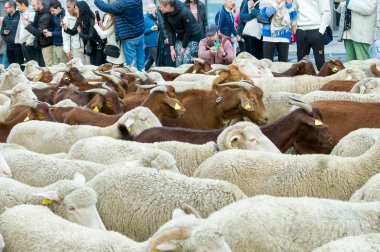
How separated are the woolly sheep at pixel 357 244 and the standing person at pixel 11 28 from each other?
14.4 metres

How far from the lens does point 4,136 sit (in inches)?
307

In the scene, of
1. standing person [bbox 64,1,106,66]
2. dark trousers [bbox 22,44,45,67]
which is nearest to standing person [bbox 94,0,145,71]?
standing person [bbox 64,1,106,66]

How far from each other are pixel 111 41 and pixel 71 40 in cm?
210

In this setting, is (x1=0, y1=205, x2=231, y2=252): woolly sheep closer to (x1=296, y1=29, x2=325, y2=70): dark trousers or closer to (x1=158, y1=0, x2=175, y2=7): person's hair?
(x1=296, y1=29, x2=325, y2=70): dark trousers

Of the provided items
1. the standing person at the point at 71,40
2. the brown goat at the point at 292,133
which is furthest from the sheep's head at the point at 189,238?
the standing person at the point at 71,40

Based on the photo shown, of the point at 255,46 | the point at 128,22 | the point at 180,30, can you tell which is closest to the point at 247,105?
the point at 128,22

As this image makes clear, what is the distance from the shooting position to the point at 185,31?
12750mm

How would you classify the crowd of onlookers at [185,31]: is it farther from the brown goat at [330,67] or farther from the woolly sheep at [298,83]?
the woolly sheep at [298,83]

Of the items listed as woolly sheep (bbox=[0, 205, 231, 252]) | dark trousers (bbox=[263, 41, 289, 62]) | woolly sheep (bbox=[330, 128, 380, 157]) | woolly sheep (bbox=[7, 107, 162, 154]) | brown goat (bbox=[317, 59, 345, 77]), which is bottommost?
dark trousers (bbox=[263, 41, 289, 62])

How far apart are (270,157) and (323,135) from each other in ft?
5.05

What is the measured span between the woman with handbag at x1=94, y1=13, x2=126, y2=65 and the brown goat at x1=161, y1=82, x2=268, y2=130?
4580mm

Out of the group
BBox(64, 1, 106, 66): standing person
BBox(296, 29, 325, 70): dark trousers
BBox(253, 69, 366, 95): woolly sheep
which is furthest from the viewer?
BBox(64, 1, 106, 66): standing person

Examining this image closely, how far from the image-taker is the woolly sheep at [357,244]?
3385mm

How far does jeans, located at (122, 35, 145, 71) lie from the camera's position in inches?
492
